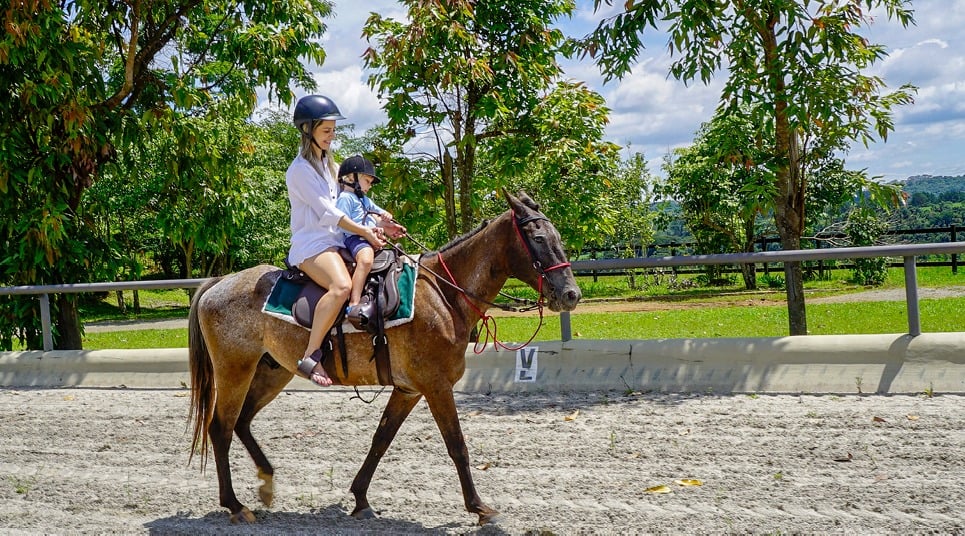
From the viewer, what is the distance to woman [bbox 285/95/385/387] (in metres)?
5.29

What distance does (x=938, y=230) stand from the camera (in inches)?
1110

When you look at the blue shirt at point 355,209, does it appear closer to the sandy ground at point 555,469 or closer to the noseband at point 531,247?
the noseband at point 531,247

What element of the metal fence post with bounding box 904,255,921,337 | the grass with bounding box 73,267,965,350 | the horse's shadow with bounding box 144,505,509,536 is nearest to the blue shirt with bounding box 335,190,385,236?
the horse's shadow with bounding box 144,505,509,536

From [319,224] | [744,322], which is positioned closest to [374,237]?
[319,224]

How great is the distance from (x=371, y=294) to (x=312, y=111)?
1.28 m

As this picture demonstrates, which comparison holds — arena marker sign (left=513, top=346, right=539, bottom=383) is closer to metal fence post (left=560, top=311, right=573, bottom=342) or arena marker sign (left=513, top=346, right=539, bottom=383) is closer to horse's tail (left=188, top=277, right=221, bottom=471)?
metal fence post (left=560, top=311, right=573, bottom=342)

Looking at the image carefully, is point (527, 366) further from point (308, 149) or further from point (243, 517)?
point (308, 149)

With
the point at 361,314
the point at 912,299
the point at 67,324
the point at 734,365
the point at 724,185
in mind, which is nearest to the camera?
the point at 361,314

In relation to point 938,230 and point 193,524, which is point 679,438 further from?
point 938,230

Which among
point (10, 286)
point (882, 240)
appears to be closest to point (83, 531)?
point (10, 286)

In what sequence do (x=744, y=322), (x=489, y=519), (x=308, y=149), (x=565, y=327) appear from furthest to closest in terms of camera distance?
(x=744, y=322)
(x=565, y=327)
(x=308, y=149)
(x=489, y=519)

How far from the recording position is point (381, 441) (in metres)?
5.58

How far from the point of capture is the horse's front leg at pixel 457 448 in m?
4.94

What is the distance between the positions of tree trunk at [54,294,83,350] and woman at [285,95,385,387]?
8563 millimetres
